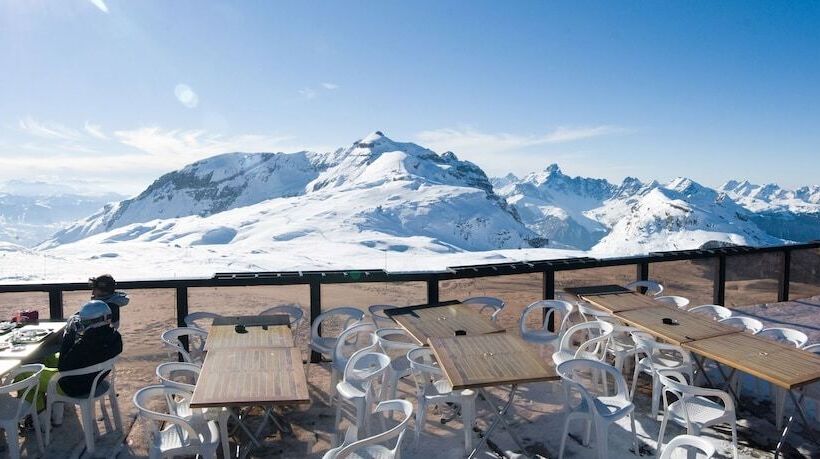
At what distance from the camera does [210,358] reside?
13.8 ft

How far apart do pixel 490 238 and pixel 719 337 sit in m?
107

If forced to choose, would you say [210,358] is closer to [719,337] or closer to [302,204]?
[719,337]

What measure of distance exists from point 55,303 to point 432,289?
12.9ft

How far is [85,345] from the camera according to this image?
165 inches

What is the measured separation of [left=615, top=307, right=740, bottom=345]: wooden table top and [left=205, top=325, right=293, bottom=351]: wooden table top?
3.11 meters

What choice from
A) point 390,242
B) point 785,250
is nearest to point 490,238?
point 390,242

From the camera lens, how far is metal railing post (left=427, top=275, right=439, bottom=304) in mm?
6348

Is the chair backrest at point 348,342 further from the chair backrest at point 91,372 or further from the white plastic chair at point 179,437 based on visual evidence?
the chair backrest at point 91,372

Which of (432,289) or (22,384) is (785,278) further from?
(22,384)

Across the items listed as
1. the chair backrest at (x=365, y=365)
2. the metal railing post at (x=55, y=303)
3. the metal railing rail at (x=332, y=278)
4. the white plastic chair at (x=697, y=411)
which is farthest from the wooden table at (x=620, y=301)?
the metal railing post at (x=55, y=303)

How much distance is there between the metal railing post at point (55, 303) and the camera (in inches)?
222

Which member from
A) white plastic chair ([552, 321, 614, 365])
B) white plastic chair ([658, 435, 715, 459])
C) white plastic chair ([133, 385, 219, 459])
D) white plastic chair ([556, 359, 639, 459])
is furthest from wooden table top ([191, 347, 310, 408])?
white plastic chair ([552, 321, 614, 365])

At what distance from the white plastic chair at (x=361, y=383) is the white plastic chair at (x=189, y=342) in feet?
4.79

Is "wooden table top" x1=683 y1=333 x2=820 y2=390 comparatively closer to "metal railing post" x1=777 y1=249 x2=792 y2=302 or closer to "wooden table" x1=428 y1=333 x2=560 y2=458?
"wooden table" x1=428 y1=333 x2=560 y2=458
